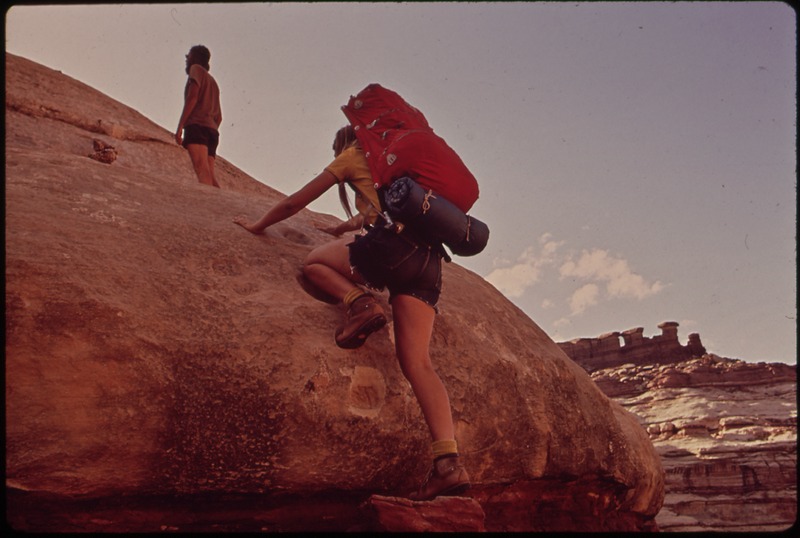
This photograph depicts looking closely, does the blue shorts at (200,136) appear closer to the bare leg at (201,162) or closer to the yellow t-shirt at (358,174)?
the bare leg at (201,162)

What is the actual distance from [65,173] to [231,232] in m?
1.16

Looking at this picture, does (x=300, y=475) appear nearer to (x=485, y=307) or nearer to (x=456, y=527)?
(x=456, y=527)

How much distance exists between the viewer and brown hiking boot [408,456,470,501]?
3.46 meters

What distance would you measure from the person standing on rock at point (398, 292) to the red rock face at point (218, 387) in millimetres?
182

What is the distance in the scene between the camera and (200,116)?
25.0 ft

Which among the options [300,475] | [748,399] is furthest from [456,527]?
[748,399]

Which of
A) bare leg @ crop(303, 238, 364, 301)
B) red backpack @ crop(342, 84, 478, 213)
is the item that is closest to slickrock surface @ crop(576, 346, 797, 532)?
bare leg @ crop(303, 238, 364, 301)

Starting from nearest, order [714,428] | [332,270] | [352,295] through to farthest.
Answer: [352,295] < [332,270] < [714,428]

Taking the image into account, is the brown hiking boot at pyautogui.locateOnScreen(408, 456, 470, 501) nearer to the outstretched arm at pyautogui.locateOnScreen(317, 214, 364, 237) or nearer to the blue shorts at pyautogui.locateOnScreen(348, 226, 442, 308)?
the blue shorts at pyautogui.locateOnScreen(348, 226, 442, 308)

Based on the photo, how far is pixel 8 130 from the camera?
31.0 ft

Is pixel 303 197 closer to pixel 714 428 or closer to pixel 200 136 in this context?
pixel 200 136

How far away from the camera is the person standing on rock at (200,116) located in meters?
7.52

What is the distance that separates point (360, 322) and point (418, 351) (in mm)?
396

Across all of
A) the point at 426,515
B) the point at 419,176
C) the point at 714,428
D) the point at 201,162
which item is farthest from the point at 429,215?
the point at 714,428
